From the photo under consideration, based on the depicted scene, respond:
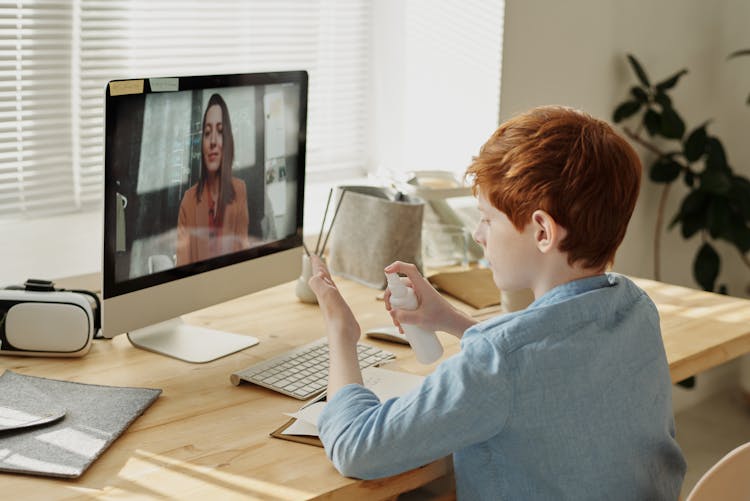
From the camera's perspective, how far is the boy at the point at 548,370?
1.23 meters

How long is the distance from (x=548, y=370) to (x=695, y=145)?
2244mm

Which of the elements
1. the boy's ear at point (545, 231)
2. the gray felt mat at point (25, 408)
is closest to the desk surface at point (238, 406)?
the gray felt mat at point (25, 408)

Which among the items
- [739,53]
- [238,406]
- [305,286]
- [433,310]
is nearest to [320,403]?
[238,406]

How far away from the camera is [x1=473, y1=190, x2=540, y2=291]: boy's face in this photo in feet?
4.33

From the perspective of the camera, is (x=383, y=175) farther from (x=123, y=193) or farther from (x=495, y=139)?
(x=495, y=139)

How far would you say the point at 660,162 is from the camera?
10.8 feet

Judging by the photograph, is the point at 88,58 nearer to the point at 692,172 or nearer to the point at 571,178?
the point at 571,178

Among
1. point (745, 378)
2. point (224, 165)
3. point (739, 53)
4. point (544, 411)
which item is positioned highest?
point (739, 53)

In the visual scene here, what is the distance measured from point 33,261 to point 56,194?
6.6 inches

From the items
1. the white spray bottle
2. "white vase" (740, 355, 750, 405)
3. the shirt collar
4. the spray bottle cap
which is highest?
the shirt collar

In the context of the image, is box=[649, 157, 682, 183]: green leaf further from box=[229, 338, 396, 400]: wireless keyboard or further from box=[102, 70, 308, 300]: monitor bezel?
box=[229, 338, 396, 400]: wireless keyboard

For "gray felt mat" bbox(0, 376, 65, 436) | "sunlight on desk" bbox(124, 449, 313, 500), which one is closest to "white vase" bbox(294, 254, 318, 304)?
"gray felt mat" bbox(0, 376, 65, 436)

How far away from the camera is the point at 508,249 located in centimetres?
133

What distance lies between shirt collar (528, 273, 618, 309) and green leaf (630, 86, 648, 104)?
197 cm
